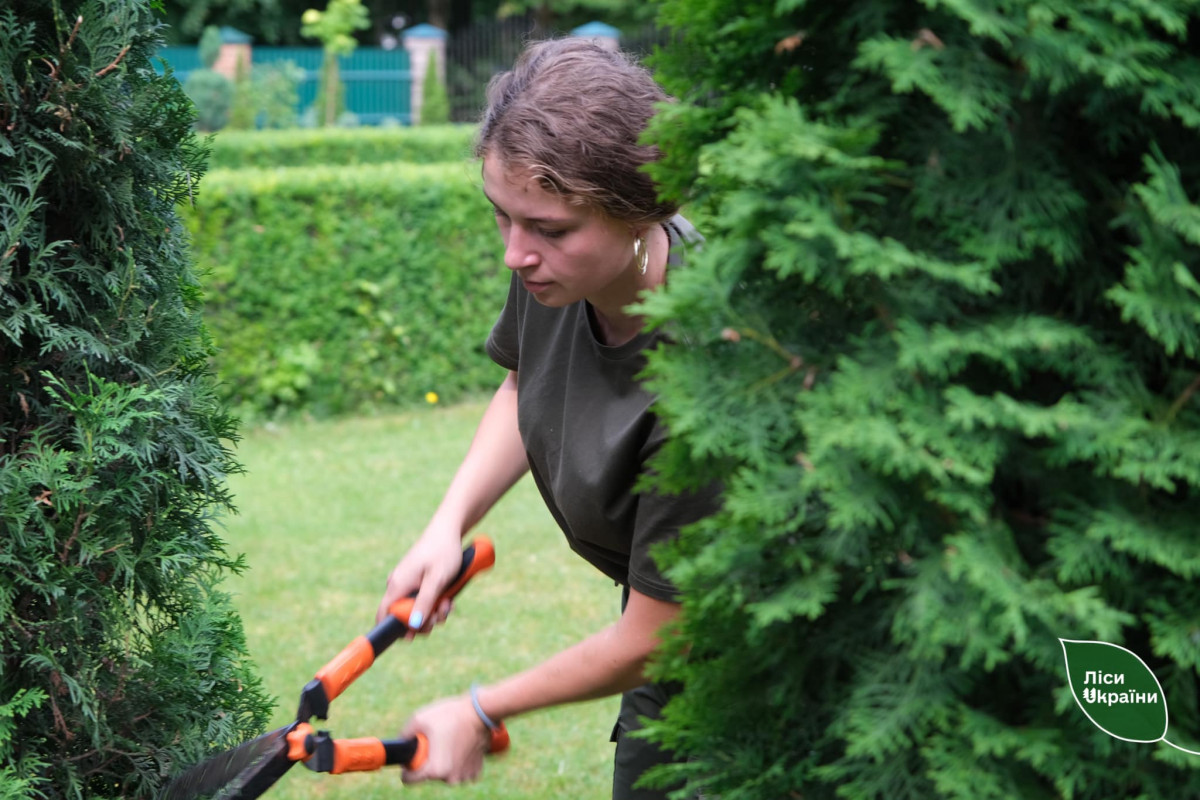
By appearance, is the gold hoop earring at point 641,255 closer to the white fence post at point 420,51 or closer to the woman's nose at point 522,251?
the woman's nose at point 522,251

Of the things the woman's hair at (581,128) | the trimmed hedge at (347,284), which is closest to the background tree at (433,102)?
the trimmed hedge at (347,284)

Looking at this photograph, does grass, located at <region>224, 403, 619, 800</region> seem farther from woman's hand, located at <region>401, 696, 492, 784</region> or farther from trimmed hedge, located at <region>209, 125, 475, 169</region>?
trimmed hedge, located at <region>209, 125, 475, 169</region>

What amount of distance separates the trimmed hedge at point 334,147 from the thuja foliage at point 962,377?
39.5 feet

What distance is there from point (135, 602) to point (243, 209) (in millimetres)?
6764

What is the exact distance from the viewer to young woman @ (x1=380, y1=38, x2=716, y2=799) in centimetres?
220

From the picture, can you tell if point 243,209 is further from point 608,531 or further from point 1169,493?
point 1169,493

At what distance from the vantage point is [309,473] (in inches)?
320

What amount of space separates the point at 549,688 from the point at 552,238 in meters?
0.88

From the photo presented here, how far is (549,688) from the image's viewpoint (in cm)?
231

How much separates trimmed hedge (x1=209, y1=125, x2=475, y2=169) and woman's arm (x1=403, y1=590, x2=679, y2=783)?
37.1 feet

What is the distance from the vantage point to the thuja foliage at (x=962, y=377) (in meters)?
1.30

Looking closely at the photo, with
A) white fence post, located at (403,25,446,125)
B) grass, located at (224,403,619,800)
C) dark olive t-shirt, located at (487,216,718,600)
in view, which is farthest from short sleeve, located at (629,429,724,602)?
white fence post, located at (403,25,446,125)

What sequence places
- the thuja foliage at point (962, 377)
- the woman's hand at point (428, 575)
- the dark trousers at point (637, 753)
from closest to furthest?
the thuja foliage at point (962, 377) < the woman's hand at point (428, 575) < the dark trousers at point (637, 753)

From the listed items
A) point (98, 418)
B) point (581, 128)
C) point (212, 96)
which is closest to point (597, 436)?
point (581, 128)
